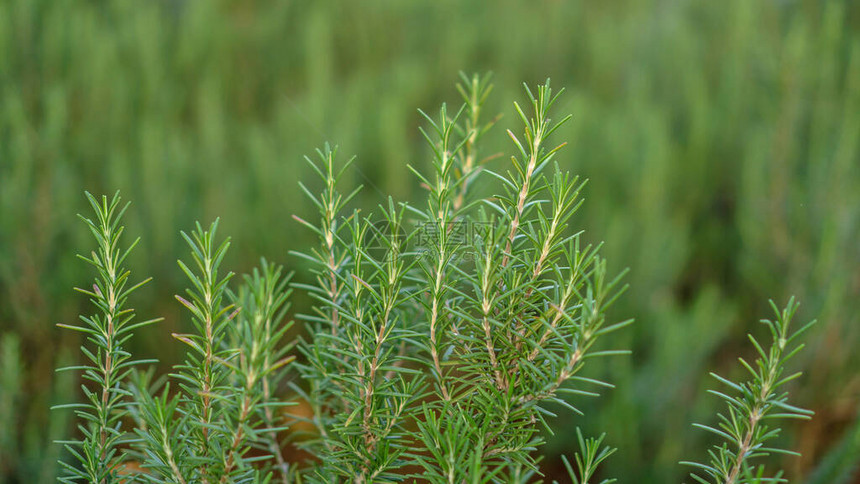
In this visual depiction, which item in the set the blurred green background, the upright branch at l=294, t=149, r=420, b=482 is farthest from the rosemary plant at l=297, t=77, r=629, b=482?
the blurred green background

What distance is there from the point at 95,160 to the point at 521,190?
39.3 inches

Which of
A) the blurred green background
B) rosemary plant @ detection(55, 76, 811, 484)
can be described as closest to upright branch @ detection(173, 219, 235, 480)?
rosemary plant @ detection(55, 76, 811, 484)

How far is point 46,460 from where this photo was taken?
2.16 feet

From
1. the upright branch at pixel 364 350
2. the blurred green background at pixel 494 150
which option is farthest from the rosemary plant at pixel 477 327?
the blurred green background at pixel 494 150

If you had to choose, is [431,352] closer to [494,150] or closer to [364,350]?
[364,350]

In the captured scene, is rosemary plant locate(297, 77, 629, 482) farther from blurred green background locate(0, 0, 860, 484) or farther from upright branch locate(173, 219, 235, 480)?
blurred green background locate(0, 0, 860, 484)

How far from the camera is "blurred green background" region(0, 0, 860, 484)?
0.95 metres

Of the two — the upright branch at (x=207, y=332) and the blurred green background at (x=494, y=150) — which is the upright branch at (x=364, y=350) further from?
the blurred green background at (x=494, y=150)

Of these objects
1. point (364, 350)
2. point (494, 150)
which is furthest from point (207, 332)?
point (494, 150)

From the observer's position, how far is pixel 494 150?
1.21m

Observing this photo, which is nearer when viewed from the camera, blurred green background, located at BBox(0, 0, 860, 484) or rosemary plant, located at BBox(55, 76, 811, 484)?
rosemary plant, located at BBox(55, 76, 811, 484)

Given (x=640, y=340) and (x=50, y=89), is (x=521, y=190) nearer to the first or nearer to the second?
(x=640, y=340)

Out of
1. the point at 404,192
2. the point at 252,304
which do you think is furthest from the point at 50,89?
the point at 252,304

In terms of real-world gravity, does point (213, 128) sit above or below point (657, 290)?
above
